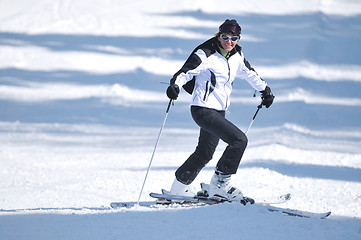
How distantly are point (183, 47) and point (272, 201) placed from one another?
11145 millimetres

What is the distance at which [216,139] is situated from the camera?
18.9ft

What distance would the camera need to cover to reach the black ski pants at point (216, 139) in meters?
5.35

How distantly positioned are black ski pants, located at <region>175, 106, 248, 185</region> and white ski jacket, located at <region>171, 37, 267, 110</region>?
12 centimetres

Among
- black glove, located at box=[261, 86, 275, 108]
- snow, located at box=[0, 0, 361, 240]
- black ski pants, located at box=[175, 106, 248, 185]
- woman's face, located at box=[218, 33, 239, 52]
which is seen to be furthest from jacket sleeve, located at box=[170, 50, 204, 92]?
snow, located at box=[0, 0, 361, 240]

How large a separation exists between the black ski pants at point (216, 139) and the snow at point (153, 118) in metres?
0.47

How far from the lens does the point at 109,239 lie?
458 centimetres

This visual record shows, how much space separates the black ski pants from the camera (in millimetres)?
5352

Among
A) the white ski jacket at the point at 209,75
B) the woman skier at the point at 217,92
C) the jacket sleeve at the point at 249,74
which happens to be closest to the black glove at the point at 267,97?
the jacket sleeve at the point at 249,74

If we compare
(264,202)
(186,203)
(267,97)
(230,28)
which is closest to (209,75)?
(230,28)

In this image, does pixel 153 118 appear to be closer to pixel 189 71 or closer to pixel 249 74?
pixel 249 74

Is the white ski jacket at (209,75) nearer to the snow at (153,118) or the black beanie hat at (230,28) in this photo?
the black beanie hat at (230,28)

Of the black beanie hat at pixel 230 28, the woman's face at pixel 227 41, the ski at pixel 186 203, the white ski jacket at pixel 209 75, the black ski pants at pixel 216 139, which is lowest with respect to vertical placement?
the ski at pixel 186 203

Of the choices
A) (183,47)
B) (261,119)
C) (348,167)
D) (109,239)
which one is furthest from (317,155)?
(183,47)

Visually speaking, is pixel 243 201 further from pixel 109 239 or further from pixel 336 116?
pixel 336 116
